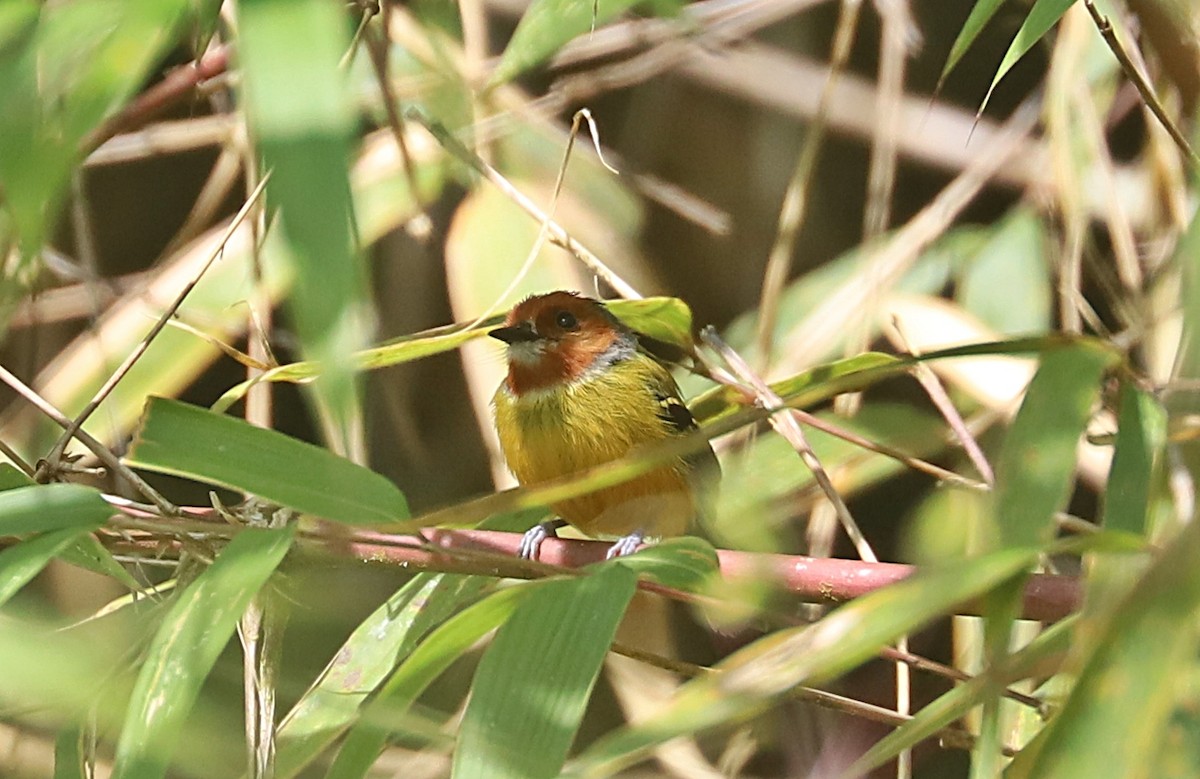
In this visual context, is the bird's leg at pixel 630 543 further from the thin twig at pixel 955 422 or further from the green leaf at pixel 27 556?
the green leaf at pixel 27 556

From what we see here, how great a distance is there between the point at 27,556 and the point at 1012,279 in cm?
208

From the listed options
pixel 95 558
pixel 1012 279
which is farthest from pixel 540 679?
pixel 1012 279

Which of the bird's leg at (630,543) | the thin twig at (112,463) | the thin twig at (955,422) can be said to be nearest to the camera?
the thin twig at (112,463)

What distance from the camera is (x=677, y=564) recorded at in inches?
49.1

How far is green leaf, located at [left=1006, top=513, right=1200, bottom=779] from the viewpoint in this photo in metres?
0.74

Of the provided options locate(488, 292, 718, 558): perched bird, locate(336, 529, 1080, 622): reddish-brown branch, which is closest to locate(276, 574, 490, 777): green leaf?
locate(336, 529, 1080, 622): reddish-brown branch

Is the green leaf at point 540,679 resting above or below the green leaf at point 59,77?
below

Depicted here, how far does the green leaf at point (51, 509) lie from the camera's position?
121cm

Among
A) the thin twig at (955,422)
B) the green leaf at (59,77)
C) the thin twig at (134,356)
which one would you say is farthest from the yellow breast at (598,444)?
the green leaf at (59,77)

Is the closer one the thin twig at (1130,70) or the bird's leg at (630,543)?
the thin twig at (1130,70)

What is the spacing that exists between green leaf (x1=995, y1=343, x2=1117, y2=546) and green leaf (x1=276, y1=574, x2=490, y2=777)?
2.13ft

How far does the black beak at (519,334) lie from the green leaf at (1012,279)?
924 millimetres

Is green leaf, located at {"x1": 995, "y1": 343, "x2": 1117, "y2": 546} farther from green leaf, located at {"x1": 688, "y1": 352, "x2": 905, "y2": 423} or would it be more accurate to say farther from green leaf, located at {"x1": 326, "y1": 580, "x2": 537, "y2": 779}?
green leaf, located at {"x1": 326, "y1": 580, "x2": 537, "y2": 779}

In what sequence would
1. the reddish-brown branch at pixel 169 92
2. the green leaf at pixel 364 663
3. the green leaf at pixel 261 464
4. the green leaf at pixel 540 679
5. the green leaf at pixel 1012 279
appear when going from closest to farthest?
the green leaf at pixel 540 679 < the green leaf at pixel 261 464 < the green leaf at pixel 364 663 < the reddish-brown branch at pixel 169 92 < the green leaf at pixel 1012 279
